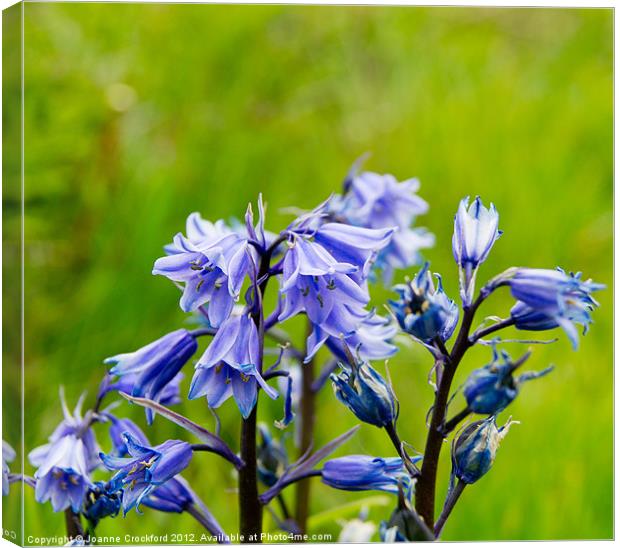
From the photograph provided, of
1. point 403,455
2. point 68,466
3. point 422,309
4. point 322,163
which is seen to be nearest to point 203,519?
point 68,466

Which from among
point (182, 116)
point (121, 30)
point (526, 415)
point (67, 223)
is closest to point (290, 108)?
point (182, 116)

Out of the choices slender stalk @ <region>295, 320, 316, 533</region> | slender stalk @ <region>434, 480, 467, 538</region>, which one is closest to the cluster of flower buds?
slender stalk @ <region>434, 480, 467, 538</region>

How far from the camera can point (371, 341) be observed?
37.9 inches

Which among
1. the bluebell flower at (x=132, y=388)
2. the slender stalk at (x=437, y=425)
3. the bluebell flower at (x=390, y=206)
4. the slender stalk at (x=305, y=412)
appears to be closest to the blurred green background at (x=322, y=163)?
the slender stalk at (x=305, y=412)

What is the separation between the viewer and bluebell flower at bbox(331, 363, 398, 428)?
81 cm

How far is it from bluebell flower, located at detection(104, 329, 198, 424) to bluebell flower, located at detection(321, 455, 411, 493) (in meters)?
0.19

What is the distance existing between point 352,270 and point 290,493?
708mm

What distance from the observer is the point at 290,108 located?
2.38 metres

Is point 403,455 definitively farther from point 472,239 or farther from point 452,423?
point 472,239

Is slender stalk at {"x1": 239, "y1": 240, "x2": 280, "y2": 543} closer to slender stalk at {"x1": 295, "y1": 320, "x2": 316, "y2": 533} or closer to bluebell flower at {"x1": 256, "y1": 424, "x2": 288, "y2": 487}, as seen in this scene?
bluebell flower at {"x1": 256, "y1": 424, "x2": 288, "y2": 487}

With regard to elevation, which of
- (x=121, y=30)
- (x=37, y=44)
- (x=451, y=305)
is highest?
(x=121, y=30)

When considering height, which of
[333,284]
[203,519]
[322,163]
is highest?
[322,163]

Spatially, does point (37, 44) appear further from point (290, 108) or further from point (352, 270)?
point (352, 270)

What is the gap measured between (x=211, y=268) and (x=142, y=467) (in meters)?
0.20
